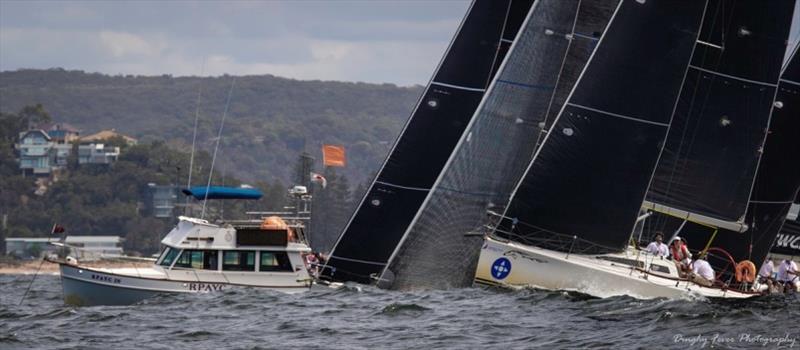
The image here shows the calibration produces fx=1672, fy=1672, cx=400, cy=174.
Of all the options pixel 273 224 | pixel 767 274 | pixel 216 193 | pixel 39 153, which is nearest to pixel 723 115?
pixel 767 274

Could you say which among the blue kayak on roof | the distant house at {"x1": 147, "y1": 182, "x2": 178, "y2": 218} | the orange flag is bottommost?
the distant house at {"x1": 147, "y1": 182, "x2": 178, "y2": 218}

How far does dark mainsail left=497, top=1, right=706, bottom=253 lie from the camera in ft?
103

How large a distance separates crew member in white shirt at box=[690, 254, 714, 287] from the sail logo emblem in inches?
133

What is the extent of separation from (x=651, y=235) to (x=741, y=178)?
122 inches

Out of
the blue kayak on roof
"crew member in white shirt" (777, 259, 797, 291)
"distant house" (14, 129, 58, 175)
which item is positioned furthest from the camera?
"distant house" (14, 129, 58, 175)

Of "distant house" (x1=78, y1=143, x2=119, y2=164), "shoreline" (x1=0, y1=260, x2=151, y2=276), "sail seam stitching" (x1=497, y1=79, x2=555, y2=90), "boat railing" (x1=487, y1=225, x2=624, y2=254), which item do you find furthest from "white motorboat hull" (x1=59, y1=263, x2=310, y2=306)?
"distant house" (x1=78, y1=143, x2=119, y2=164)

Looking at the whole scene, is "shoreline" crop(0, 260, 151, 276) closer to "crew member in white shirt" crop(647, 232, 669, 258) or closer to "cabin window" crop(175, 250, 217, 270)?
"cabin window" crop(175, 250, 217, 270)

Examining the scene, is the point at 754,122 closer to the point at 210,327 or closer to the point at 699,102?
the point at 699,102

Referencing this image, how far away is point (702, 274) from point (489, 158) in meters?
5.12

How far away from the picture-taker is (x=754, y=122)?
108 feet

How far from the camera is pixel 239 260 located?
110 feet

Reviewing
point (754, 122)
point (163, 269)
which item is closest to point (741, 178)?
point (754, 122)

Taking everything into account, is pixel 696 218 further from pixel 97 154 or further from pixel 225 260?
pixel 97 154

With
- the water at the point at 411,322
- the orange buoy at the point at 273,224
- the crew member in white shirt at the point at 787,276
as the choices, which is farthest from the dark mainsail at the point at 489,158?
the crew member in white shirt at the point at 787,276
